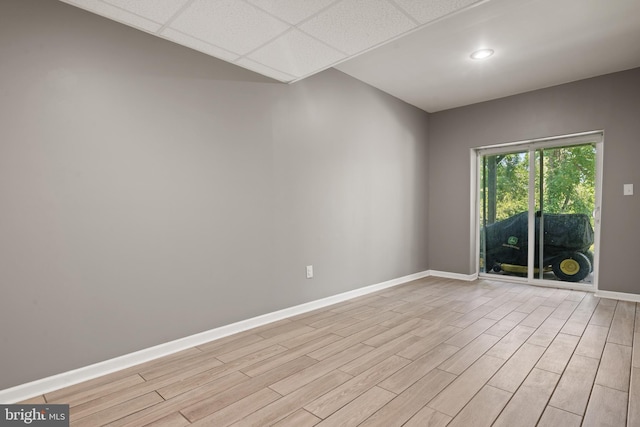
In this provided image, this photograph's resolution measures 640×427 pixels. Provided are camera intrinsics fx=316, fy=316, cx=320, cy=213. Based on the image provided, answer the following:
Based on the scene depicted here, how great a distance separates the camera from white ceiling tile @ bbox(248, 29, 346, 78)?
241 cm

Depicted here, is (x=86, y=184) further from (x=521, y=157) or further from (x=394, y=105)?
(x=521, y=157)

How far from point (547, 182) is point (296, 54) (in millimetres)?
3877

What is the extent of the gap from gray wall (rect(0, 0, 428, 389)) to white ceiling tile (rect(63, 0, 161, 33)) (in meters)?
0.06

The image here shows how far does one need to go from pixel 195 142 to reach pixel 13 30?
1145 millimetres

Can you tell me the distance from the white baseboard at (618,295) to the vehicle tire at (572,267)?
378mm

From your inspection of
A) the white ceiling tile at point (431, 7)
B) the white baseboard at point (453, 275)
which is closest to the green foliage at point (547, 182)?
the white baseboard at point (453, 275)

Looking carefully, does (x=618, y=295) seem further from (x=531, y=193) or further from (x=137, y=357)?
(x=137, y=357)

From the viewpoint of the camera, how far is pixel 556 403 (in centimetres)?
171

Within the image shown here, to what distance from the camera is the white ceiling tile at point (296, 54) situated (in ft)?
7.91

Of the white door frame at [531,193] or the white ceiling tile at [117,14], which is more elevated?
the white ceiling tile at [117,14]

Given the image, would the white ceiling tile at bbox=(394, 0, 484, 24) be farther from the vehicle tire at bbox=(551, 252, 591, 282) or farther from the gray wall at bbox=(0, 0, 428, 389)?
the vehicle tire at bbox=(551, 252, 591, 282)

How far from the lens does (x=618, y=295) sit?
370cm

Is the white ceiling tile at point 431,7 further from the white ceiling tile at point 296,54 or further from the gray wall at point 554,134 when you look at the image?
the gray wall at point 554,134

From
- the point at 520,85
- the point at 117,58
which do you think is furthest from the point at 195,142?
the point at 520,85
